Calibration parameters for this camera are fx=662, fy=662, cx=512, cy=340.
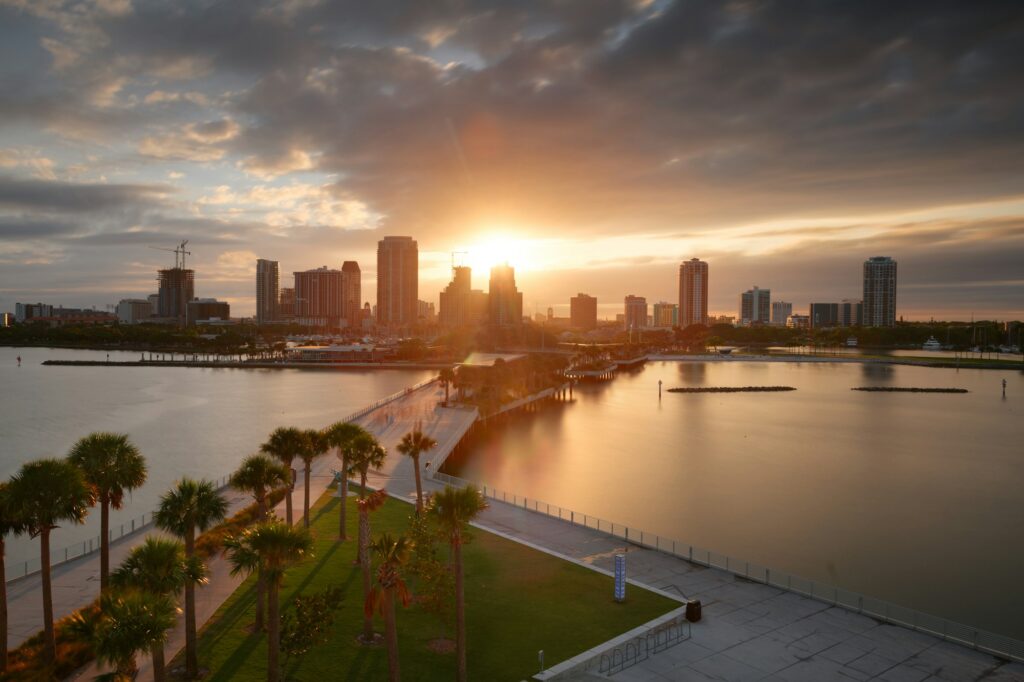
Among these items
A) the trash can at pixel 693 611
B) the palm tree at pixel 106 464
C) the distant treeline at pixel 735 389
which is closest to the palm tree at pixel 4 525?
the palm tree at pixel 106 464

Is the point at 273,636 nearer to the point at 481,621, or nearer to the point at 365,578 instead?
the point at 365,578

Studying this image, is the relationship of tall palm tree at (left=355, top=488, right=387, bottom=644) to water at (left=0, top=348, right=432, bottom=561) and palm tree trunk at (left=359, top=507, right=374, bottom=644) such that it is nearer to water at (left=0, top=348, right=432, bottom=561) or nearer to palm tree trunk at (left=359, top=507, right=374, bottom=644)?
palm tree trunk at (left=359, top=507, right=374, bottom=644)

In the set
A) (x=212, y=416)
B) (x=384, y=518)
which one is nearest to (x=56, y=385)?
(x=212, y=416)

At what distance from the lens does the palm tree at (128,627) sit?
592 inches

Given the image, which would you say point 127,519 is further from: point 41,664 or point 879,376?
point 879,376

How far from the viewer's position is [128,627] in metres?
15.2

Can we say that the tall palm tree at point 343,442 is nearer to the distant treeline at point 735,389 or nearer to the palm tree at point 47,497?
the palm tree at point 47,497

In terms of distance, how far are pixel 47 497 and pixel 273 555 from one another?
729cm

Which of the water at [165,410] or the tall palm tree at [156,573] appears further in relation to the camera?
the water at [165,410]

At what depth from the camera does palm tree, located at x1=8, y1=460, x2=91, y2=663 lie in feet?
62.7

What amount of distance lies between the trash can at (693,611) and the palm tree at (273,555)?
1348 centimetres

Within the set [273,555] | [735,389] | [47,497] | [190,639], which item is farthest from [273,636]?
[735,389]

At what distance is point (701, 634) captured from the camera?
2256cm

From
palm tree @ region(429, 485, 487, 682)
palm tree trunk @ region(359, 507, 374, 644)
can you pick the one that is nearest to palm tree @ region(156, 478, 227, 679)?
palm tree trunk @ region(359, 507, 374, 644)
